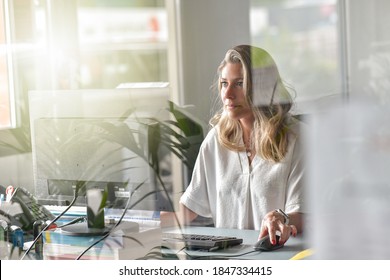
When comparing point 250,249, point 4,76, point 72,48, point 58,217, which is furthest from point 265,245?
point 4,76

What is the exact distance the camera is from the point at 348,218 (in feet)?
9.39

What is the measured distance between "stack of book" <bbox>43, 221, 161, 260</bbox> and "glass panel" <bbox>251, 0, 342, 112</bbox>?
68cm

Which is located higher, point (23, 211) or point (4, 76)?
point (4, 76)

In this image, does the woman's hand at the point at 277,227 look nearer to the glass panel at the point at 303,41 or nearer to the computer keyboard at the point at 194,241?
the computer keyboard at the point at 194,241

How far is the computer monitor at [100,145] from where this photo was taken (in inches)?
114

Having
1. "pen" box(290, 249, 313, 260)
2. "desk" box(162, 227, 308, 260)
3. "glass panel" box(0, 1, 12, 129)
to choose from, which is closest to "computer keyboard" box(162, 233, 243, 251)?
"desk" box(162, 227, 308, 260)

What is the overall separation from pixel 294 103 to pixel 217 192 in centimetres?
41

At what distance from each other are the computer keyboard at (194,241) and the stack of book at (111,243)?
0.04 meters

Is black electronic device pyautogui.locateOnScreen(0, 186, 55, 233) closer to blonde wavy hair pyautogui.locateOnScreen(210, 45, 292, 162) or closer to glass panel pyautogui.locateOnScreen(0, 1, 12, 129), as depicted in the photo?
glass panel pyautogui.locateOnScreen(0, 1, 12, 129)

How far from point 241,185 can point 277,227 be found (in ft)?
0.62

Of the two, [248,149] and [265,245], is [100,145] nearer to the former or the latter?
→ [248,149]

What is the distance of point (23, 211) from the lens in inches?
128

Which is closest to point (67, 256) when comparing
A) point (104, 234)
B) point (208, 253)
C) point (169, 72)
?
point (104, 234)
